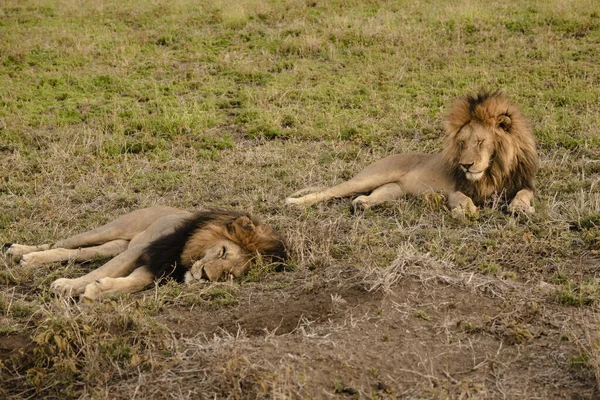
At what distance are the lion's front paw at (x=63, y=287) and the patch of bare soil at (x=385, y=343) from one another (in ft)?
2.60

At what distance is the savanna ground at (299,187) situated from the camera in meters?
3.86

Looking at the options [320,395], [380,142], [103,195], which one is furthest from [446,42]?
[320,395]

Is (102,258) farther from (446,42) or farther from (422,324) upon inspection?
(446,42)

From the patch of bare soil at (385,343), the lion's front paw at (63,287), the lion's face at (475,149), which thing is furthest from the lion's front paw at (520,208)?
the lion's front paw at (63,287)

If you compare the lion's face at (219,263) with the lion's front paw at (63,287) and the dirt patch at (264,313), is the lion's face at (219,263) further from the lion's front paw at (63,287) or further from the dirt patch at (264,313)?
the lion's front paw at (63,287)

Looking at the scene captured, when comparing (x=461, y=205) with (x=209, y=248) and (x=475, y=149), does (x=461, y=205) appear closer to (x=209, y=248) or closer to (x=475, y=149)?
(x=475, y=149)

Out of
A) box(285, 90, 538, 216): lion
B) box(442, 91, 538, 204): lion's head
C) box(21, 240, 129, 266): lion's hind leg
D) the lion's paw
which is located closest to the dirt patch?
box(21, 240, 129, 266): lion's hind leg

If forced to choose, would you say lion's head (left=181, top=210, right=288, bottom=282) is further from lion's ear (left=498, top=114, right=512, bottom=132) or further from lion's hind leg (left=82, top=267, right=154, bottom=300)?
lion's ear (left=498, top=114, right=512, bottom=132)

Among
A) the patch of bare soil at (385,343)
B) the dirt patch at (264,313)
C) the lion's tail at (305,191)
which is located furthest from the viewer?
the lion's tail at (305,191)

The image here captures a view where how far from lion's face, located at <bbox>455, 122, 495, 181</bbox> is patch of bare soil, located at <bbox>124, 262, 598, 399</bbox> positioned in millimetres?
1696

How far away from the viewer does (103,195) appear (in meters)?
7.38

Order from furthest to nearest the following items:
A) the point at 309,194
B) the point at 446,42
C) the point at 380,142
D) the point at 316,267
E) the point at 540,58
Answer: the point at 446,42 < the point at 540,58 < the point at 380,142 < the point at 309,194 < the point at 316,267

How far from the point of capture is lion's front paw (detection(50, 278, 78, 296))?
505 cm

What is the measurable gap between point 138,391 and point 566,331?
7.27 ft
